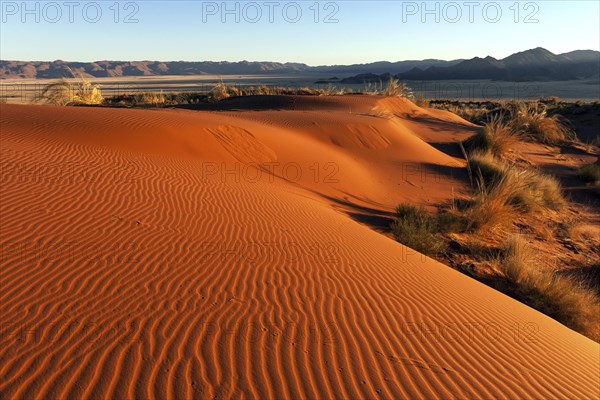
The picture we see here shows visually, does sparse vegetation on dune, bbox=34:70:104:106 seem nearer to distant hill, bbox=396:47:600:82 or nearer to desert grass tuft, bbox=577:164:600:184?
desert grass tuft, bbox=577:164:600:184

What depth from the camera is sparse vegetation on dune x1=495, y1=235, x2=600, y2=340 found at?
285 inches

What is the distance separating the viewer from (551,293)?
761 cm

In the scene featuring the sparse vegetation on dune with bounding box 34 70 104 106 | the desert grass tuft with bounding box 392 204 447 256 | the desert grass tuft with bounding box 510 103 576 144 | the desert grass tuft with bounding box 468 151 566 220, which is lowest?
the desert grass tuft with bounding box 392 204 447 256

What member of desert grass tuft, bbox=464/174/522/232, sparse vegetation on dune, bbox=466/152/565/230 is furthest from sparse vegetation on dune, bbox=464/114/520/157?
desert grass tuft, bbox=464/174/522/232

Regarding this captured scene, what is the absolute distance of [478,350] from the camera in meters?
4.48

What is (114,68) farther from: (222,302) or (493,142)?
(222,302)

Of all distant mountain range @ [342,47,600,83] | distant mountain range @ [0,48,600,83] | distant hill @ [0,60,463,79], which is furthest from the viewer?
distant hill @ [0,60,463,79]

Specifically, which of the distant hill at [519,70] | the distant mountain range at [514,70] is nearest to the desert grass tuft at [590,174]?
the distant mountain range at [514,70]

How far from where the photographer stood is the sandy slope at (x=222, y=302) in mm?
3529

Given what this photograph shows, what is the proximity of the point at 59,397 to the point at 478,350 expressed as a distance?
3.52 metres

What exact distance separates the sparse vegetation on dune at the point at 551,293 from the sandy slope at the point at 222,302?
135 centimetres

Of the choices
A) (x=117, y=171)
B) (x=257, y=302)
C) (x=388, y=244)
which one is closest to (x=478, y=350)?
(x=257, y=302)

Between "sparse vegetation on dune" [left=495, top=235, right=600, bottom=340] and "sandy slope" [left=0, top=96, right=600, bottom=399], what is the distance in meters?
1.35

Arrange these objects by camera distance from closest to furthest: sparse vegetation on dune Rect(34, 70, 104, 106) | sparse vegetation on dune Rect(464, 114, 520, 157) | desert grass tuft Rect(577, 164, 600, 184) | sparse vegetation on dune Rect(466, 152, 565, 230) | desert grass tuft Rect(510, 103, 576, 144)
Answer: sparse vegetation on dune Rect(466, 152, 565, 230) < desert grass tuft Rect(577, 164, 600, 184) < sparse vegetation on dune Rect(464, 114, 520, 157) < desert grass tuft Rect(510, 103, 576, 144) < sparse vegetation on dune Rect(34, 70, 104, 106)
